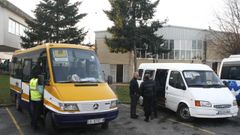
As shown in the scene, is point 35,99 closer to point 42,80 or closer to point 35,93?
point 35,93

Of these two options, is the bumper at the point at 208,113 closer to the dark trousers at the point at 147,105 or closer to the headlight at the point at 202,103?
the headlight at the point at 202,103

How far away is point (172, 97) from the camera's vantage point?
13078mm

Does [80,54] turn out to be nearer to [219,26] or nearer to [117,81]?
[117,81]

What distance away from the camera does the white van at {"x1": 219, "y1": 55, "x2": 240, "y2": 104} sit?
1652 cm

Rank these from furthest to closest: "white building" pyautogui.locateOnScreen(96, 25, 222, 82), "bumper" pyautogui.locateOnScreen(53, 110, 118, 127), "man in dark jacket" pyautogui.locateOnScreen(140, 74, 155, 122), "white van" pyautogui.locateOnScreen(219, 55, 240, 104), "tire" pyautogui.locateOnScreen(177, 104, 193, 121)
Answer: "white building" pyautogui.locateOnScreen(96, 25, 222, 82) → "white van" pyautogui.locateOnScreen(219, 55, 240, 104) → "man in dark jacket" pyautogui.locateOnScreen(140, 74, 155, 122) → "tire" pyautogui.locateOnScreen(177, 104, 193, 121) → "bumper" pyautogui.locateOnScreen(53, 110, 118, 127)

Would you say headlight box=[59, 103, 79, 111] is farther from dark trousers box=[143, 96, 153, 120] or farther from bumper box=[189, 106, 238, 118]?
bumper box=[189, 106, 238, 118]

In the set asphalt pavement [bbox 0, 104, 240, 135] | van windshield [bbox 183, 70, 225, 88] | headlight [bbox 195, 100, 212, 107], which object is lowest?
asphalt pavement [bbox 0, 104, 240, 135]

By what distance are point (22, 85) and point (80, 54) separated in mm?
3776

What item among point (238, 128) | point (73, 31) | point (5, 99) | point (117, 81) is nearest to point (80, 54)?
point (238, 128)

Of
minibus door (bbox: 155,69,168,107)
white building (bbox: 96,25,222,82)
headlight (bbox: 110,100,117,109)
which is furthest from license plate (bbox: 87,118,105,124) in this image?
white building (bbox: 96,25,222,82)

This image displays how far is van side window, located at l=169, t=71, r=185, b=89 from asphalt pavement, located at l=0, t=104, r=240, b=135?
1310mm

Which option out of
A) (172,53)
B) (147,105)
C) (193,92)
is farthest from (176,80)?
(172,53)

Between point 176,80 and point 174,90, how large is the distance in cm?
42

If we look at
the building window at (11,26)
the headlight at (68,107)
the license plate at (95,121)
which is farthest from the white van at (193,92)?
the building window at (11,26)
